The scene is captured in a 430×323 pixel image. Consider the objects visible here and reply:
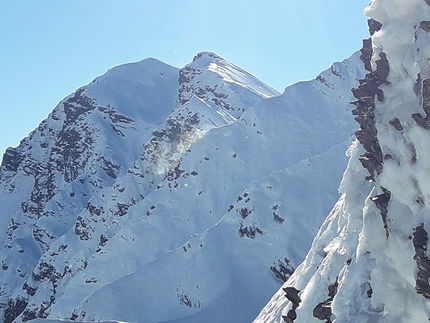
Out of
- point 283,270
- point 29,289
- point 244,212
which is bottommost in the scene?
point 29,289

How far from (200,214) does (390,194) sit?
35.1 m

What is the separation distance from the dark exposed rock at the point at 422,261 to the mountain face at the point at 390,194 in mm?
18

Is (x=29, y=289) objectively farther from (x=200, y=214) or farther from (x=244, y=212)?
(x=244, y=212)

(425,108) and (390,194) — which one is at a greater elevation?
(425,108)

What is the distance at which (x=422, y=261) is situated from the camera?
8.58 metres

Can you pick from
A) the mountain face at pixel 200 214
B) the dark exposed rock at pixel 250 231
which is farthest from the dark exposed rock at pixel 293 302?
the dark exposed rock at pixel 250 231

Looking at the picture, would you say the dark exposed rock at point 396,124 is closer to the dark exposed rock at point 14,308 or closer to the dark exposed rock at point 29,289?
the dark exposed rock at point 29,289

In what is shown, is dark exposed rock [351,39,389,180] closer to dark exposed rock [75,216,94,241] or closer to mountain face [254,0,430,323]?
mountain face [254,0,430,323]

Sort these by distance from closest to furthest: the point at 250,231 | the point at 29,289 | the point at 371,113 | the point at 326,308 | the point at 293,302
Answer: the point at 371,113 → the point at 326,308 → the point at 293,302 → the point at 250,231 → the point at 29,289

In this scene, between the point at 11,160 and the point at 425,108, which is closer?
the point at 425,108

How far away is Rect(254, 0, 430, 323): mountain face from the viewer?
8.82 m

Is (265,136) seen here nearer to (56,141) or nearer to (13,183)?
(56,141)

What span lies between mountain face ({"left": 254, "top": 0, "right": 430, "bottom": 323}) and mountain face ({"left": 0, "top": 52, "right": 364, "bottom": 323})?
2155 cm

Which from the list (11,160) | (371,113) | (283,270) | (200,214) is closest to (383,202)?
(371,113)
